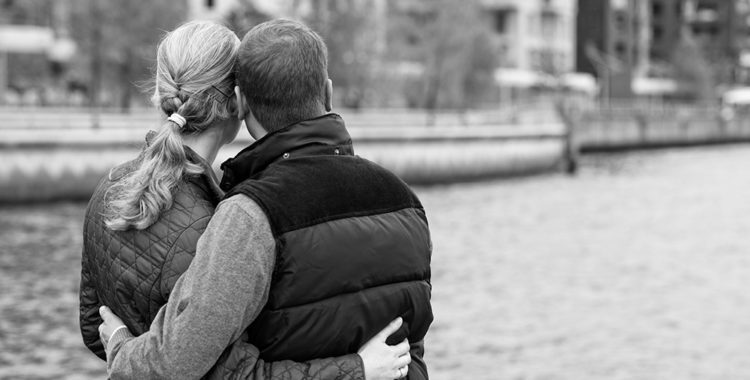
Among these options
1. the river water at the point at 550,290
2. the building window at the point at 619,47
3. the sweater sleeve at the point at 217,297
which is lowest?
the building window at the point at 619,47

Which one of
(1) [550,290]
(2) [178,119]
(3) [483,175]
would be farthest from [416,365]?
(3) [483,175]

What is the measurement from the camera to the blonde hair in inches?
120

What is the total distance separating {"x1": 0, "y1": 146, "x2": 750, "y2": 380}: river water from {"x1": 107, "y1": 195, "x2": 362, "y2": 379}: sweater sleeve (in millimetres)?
9666

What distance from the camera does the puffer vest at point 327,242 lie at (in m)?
2.94

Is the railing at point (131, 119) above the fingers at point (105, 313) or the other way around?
the other way around

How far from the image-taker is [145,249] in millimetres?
3043

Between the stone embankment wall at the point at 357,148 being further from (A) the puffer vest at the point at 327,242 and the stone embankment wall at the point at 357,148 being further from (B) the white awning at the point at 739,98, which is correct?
(B) the white awning at the point at 739,98

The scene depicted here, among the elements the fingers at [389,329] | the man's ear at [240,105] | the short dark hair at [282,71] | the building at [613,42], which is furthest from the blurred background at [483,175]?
the fingers at [389,329]

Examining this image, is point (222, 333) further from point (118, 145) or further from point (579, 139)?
point (579, 139)

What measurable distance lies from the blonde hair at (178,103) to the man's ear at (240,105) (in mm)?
46

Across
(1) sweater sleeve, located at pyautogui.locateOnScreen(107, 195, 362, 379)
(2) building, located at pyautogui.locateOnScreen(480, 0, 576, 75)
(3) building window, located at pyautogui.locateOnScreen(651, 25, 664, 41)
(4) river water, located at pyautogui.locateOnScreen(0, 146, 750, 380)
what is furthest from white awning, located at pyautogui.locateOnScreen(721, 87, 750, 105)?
(1) sweater sleeve, located at pyautogui.locateOnScreen(107, 195, 362, 379)

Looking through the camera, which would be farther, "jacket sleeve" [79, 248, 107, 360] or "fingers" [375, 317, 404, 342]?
"jacket sleeve" [79, 248, 107, 360]

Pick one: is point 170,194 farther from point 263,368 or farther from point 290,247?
point 263,368

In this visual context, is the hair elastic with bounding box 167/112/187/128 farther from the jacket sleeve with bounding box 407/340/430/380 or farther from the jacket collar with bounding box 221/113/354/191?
the jacket sleeve with bounding box 407/340/430/380
